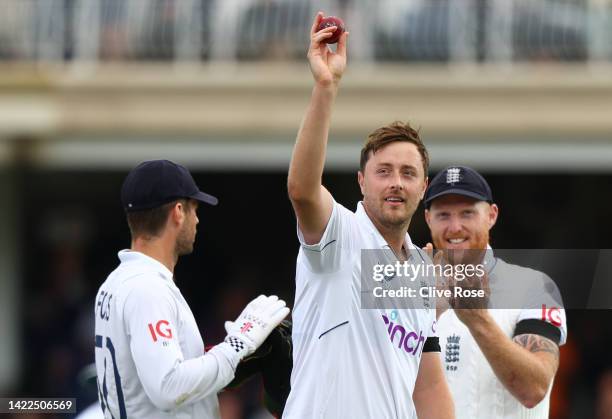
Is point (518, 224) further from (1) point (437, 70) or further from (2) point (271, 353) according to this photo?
(2) point (271, 353)

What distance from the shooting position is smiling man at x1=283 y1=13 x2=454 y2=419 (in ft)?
14.8

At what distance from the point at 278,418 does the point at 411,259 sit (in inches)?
35.0

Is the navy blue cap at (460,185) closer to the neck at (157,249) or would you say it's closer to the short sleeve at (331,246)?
the short sleeve at (331,246)

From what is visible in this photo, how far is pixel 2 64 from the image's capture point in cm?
1451

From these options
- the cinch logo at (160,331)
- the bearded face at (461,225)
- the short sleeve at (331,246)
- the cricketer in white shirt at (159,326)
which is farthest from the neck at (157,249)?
the bearded face at (461,225)

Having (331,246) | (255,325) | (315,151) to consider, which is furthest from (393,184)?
(255,325)

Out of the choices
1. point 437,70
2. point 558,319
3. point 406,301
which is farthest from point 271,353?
point 437,70

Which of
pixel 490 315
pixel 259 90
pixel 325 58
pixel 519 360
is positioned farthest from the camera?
pixel 259 90

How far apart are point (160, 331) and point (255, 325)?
1.41 ft

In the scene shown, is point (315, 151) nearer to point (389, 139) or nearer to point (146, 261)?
point (389, 139)

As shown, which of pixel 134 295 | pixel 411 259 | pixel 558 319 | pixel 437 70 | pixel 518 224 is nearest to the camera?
pixel 134 295

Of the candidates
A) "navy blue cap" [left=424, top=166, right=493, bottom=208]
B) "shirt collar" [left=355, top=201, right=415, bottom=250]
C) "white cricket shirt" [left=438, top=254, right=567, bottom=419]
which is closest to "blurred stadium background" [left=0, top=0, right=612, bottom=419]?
"white cricket shirt" [left=438, top=254, right=567, bottom=419]

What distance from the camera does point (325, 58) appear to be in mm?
4605

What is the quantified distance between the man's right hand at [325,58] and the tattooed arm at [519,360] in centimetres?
142
